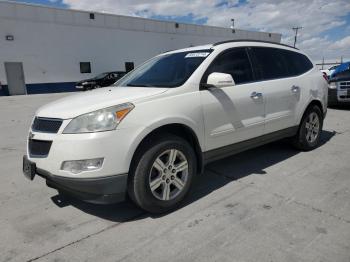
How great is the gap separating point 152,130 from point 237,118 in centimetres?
134

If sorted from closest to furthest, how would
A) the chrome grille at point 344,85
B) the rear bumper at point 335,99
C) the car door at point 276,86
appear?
1. the car door at point 276,86
2. the chrome grille at point 344,85
3. the rear bumper at point 335,99

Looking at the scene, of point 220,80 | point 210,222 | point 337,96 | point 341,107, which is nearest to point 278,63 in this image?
point 220,80

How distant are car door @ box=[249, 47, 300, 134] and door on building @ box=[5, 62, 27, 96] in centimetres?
2434

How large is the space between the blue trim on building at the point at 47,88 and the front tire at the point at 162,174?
81.7ft

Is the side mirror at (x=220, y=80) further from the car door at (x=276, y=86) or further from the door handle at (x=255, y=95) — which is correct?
the car door at (x=276, y=86)

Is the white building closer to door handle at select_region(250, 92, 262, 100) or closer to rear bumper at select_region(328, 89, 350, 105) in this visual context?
rear bumper at select_region(328, 89, 350, 105)

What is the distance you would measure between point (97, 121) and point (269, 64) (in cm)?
282

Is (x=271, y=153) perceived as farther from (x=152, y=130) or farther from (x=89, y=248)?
(x=89, y=248)

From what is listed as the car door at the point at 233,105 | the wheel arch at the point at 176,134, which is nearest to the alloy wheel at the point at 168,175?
the wheel arch at the point at 176,134

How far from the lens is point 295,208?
10.9 ft

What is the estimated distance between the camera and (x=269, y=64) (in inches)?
182

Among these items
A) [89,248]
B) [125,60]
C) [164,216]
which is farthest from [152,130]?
[125,60]

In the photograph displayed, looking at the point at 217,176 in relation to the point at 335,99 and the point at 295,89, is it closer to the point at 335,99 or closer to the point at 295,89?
the point at 295,89

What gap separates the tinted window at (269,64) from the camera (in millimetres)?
4434
